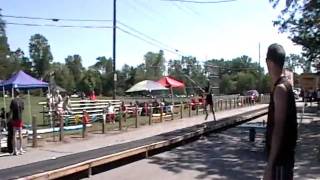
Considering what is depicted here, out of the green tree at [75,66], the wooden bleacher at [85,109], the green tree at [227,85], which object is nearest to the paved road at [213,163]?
the wooden bleacher at [85,109]

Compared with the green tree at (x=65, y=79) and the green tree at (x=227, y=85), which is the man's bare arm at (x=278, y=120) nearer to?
the green tree at (x=227, y=85)

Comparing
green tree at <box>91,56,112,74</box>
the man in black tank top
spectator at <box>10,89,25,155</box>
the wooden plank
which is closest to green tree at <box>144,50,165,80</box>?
green tree at <box>91,56,112,74</box>

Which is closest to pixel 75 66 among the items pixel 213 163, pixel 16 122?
pixel 16 122

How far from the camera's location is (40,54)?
172 metres

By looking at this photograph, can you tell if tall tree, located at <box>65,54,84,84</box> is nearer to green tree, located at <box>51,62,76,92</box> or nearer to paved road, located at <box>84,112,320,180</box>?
green tree, located at <box>51,62,76,92</box>

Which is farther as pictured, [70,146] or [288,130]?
[70,146]

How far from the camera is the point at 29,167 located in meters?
12.0

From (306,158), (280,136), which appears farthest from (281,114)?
(306,158)

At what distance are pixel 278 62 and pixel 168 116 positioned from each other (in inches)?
1067

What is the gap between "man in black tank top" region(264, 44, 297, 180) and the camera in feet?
15.5

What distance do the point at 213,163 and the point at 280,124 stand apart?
31.7 ft

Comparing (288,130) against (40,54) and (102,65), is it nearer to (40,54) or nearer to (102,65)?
A: (102,65)

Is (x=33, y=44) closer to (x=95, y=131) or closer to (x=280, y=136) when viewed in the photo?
(x=95, y=131)

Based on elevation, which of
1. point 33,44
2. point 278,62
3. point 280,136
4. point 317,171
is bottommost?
point 317,171
